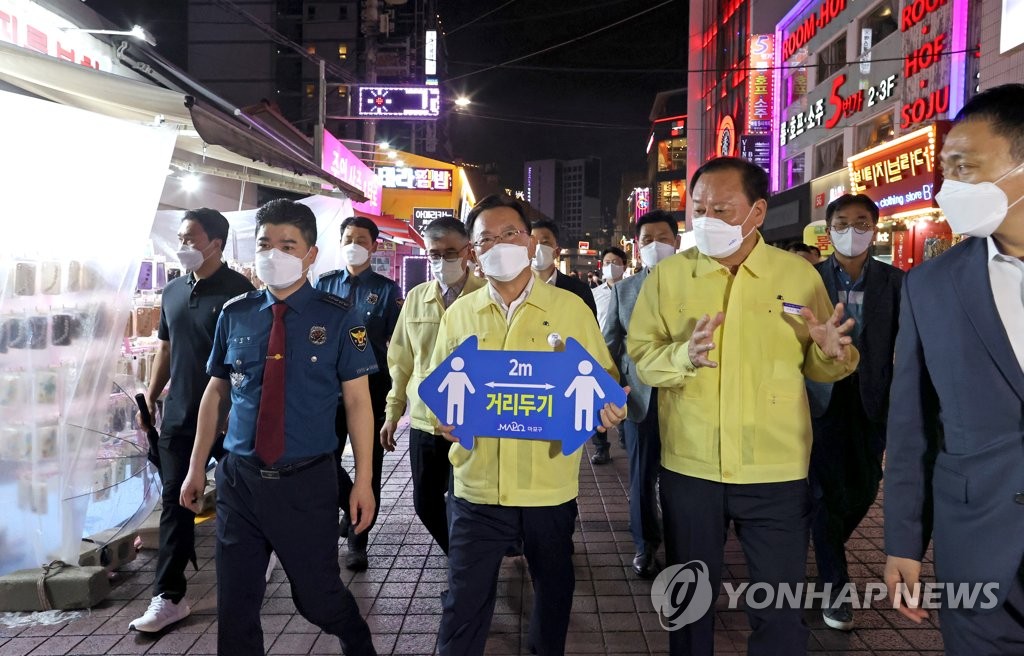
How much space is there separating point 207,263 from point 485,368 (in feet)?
7.02

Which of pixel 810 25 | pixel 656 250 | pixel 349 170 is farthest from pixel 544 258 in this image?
pixel 810 25

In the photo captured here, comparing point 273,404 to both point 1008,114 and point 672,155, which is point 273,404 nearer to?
point 1008,114

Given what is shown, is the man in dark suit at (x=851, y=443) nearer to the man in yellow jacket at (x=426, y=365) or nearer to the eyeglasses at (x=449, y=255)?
the man in yellow jacket at (x=426, y=365)

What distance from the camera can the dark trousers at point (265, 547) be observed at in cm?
278

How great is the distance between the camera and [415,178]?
26.5 m

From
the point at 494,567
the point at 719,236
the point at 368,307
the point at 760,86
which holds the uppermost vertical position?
the point at 760,86

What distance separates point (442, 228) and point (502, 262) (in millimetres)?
1630

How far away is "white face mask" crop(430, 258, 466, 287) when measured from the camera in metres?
4.32

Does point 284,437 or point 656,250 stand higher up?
point 656,250

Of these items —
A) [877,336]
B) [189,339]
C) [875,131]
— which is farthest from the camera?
[875,131]

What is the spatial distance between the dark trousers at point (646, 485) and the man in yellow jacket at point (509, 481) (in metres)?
1.74

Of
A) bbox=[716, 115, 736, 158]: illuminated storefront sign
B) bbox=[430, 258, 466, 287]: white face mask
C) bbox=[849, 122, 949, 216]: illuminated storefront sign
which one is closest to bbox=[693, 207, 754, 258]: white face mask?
bbox=[430, 258, 466, 287]: white face mask

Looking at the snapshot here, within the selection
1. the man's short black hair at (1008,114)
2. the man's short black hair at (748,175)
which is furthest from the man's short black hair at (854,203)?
the man's short black hair at (1008,114)

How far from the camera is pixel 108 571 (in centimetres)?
417
